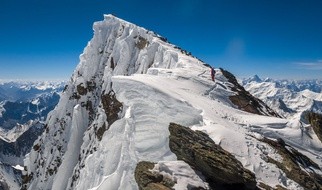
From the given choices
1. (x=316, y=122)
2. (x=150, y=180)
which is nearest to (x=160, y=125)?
(x=150, y=180)

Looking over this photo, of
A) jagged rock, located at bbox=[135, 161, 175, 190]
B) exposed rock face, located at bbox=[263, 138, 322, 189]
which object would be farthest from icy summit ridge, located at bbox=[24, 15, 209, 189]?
exposed rock face, located at bbox=[263, 138, 322, 189]

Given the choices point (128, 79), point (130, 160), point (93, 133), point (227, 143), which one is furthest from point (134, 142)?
point (93, 133)

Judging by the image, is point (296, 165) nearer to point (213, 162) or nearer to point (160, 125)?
point (213, 162)

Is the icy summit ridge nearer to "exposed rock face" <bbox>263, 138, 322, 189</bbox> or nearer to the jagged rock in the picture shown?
the jagged rock

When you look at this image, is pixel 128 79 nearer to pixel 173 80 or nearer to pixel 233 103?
pixel 173 80

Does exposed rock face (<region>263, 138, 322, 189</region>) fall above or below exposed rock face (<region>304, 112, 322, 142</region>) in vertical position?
below

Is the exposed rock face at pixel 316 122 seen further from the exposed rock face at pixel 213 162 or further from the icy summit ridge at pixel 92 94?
the icy summit ridge at pixel 92 94

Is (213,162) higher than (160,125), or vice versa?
(160,125)
